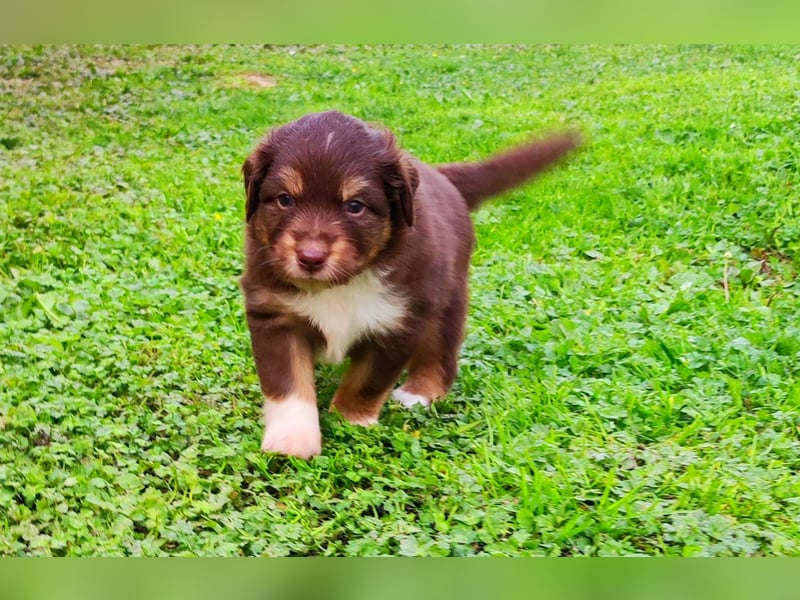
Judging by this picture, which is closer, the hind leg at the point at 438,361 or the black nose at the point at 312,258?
the black nose at the point at 312,258

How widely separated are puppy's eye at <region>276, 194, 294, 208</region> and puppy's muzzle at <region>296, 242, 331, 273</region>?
157 millimetres

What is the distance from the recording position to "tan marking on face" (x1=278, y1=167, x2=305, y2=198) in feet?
8.28

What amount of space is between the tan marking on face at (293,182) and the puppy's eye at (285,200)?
0.01m

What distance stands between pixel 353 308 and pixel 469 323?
0.77 metres

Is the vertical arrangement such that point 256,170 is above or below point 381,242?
above

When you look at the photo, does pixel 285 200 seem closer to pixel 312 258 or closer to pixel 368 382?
pixel 312 258

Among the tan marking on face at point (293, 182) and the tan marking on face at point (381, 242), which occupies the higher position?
the tan marking on face at point (293, 182)

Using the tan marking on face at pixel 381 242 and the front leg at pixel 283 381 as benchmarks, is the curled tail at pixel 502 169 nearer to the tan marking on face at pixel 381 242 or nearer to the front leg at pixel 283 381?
the tan marking on face at pixel 381 242

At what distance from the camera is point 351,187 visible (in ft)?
8.34

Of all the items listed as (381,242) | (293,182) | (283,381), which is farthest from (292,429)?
(293,182)

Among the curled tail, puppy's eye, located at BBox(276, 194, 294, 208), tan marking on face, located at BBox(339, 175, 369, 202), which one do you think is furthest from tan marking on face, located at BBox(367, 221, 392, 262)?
the curled tail

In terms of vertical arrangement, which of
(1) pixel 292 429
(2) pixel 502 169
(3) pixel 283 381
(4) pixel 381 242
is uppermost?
(2) pixel 502 169

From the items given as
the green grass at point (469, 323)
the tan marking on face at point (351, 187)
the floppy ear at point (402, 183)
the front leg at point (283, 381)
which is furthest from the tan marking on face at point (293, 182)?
the green grass at point (469, 323)

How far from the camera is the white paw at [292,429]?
8.66 feet
